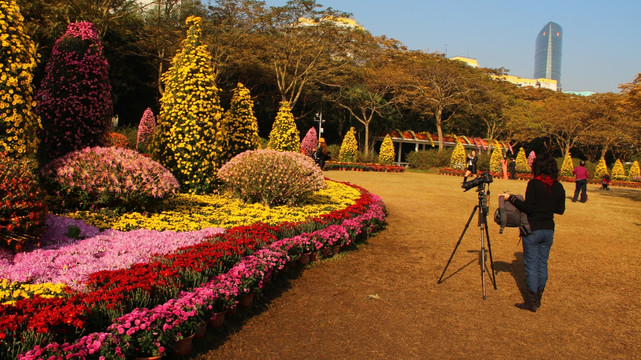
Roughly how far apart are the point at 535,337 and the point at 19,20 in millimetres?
7112

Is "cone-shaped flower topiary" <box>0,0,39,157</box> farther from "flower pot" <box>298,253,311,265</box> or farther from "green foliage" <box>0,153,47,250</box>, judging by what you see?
"flower pot" <box>298,253,311,265</box>

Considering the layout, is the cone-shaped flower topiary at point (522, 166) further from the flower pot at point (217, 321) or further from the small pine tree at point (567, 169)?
the flower pot at point (217, 321)

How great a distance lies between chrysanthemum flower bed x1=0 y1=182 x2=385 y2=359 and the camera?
262 cm

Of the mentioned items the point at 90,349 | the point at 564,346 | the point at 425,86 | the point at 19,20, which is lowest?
the point at 564,346

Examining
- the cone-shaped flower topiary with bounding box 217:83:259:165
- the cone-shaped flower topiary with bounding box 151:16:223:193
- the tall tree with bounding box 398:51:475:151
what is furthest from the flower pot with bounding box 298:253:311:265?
the tall tree with bounding box 398:51:475:151

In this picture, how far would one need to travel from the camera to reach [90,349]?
260cm

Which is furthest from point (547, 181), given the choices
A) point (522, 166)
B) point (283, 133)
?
point (522, 166)

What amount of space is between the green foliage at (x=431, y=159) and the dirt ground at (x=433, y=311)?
27.4m

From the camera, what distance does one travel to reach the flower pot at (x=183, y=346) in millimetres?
3256

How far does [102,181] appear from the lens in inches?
243

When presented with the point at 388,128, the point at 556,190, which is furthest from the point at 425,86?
the point at 556,190

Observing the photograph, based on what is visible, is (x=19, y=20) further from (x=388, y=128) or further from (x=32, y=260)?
(x=388, y=128)

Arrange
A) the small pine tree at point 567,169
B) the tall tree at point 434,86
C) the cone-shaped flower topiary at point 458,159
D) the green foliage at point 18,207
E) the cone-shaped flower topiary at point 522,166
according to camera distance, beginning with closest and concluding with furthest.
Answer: the green foliage at point 18,207
the cone-shaped flower topiary at point 458,159
the cone-shaped flower topiary at point 522,166
the small pine tree at point 567,169
the tall tree at point 434,86


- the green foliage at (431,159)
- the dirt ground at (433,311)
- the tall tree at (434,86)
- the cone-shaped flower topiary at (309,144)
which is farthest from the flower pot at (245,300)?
the tall tree at (434,86)
